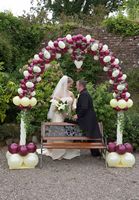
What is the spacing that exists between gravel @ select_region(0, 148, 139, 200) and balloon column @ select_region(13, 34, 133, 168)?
80 cm

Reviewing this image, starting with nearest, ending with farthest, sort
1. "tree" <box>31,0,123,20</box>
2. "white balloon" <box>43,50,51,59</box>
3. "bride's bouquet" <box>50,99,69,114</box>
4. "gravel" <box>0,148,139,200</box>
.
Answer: "gravel" <box>0,148,139,200</box> → "white balloon" <box>43,50,51,59</box> → "bride's bouquet" <box>50,99,69,114</box> → "tree" <box>31,0,123,20</box>

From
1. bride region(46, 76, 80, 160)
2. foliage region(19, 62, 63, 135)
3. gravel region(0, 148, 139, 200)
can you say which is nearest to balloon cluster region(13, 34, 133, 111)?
bride region(46, 76, 80, 160)

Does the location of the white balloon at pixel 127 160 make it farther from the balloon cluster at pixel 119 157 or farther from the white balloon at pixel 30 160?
the white balloon at pixel 30 160

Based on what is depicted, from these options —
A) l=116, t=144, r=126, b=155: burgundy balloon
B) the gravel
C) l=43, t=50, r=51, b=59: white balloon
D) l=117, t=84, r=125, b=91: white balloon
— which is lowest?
the gravel

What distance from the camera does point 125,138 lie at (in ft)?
35.2

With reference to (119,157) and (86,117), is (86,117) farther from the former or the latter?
(119,157)

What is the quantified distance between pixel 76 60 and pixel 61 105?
112cm

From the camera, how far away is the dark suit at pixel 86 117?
9039mm

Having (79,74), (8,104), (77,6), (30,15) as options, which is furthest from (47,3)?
(8,104)

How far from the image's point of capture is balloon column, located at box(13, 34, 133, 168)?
8750 millimetres

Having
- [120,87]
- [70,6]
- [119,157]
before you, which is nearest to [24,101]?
[120,87]

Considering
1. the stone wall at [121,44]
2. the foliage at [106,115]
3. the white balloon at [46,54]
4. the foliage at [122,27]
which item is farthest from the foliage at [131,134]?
the foliage at [122,27]

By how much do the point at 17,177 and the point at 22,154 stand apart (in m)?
0.83

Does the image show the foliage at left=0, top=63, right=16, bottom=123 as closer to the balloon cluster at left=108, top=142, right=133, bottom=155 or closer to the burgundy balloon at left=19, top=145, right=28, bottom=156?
the burgundy balloon at left=19, top=145, right=28, bottom=156
